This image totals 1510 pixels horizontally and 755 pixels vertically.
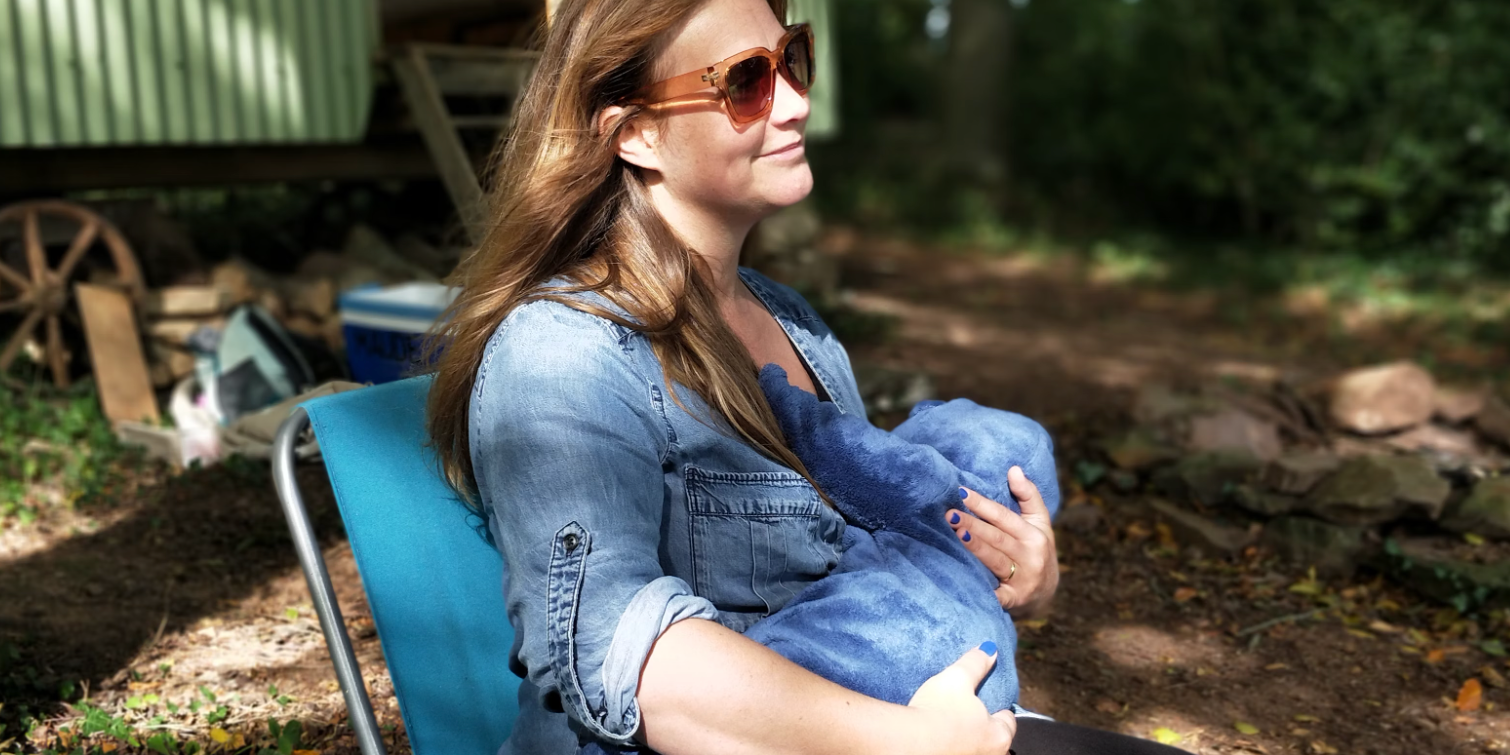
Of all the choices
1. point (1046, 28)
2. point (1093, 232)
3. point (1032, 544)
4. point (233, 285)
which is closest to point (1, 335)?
point (233, 285)

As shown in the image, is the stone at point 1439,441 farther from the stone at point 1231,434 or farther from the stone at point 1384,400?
the stone at point 1231,434

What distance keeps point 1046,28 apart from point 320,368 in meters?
15.6

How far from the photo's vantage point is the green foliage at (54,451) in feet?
14.5

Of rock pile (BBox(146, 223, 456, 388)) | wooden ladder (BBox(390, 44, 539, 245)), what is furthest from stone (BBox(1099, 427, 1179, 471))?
rock pile (BBox(146, 223, 456, 388))

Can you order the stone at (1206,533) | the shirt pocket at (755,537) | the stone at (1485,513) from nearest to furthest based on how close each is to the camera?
the shirt pocket at (755,537)
the stone at (1485,513)
the stone at (1206,533)

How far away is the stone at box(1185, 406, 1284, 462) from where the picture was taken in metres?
5.25

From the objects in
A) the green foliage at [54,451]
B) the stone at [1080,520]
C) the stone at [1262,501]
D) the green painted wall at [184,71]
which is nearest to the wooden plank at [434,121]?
the green painted wall at [184,71]

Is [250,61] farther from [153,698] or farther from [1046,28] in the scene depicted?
[1046,28]

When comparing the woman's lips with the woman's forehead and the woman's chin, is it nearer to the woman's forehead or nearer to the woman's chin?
the woman's chin

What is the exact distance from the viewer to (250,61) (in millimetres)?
6164

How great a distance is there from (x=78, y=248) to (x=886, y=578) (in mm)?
5009

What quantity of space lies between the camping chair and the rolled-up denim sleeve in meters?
0.43

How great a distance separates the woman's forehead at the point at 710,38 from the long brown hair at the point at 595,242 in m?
0.02

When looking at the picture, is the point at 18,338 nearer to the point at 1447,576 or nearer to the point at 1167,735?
the point at 1167,735
